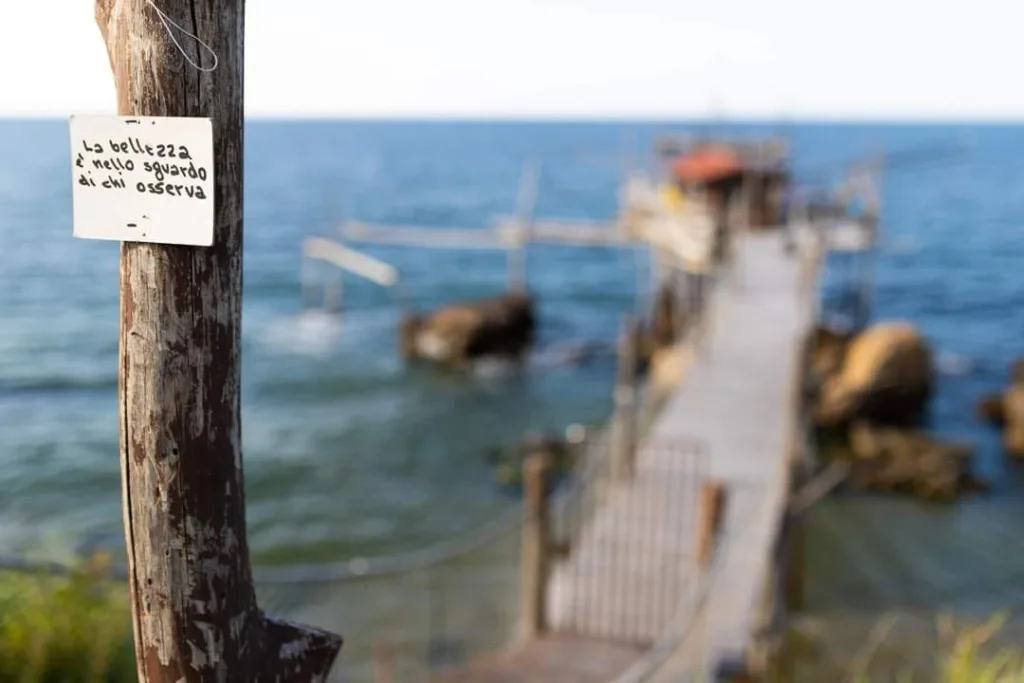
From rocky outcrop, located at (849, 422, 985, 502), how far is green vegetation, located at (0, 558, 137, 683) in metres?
11.4

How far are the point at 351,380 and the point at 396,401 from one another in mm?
1927

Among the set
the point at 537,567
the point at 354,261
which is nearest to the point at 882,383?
the point at 537,567

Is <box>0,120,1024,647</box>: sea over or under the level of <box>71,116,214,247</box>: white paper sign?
under

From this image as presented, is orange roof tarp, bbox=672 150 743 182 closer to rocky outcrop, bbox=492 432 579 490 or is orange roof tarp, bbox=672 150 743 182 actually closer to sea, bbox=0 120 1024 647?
sea, bbox=0 120 1024 647

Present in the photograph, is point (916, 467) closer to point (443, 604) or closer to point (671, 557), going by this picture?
point (443, 604)

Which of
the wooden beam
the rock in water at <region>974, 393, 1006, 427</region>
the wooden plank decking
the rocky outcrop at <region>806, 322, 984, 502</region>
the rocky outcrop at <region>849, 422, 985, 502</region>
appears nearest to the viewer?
the wooden plank decking

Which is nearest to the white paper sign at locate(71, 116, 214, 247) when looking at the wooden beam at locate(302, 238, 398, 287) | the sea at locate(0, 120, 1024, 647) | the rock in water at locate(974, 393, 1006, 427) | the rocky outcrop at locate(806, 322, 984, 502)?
the sea at locate(0, 120, 1024, 647)

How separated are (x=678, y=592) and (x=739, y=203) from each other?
15.0m

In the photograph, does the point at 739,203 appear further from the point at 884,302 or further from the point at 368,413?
the point at 884,302

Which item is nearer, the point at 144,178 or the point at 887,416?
the point at 144,178

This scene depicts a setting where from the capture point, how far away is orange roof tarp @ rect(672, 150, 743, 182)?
21.1 metres

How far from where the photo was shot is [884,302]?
3238cm

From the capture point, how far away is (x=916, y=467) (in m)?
13.0

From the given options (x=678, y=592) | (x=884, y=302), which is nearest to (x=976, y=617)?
(x=678, y=592)
